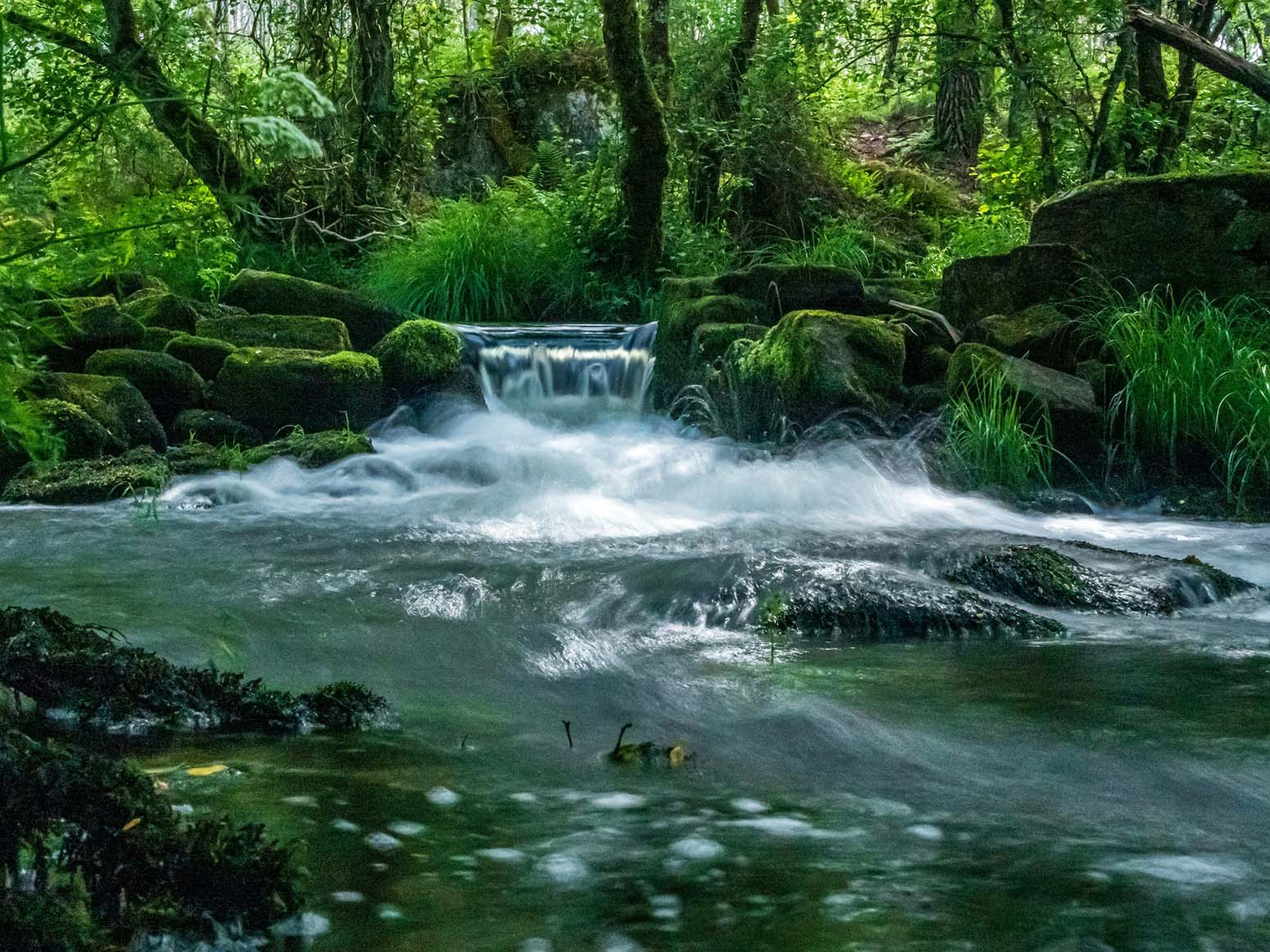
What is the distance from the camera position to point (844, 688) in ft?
12.8

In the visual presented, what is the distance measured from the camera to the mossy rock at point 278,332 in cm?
1038

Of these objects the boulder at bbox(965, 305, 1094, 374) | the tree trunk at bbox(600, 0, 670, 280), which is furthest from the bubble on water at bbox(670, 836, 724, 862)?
the tree trunk at bbox(600, 0, 670, 280)

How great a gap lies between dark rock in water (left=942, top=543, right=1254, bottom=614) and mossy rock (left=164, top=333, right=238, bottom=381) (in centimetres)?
648

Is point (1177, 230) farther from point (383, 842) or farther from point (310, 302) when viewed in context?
point (383, 842)

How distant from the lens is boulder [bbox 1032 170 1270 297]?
905 cm

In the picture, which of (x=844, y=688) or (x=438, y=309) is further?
(x=438, y=309)

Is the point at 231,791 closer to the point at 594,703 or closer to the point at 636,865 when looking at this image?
the point at 636,865

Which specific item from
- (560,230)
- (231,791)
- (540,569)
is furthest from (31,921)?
(560,230)

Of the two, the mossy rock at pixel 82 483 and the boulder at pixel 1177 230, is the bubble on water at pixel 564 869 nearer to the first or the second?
the mossy rock at pixel 82 483

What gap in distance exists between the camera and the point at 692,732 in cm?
342

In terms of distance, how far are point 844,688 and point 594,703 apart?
0.79 m

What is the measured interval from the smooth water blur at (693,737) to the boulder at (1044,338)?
74.3 inches

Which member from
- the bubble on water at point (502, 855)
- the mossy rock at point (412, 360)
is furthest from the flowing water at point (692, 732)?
the mossy rock at point (412, 360)

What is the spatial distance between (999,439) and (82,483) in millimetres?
5831
